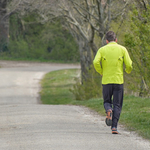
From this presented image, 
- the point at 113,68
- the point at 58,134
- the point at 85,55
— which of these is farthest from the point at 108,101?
the point at 85,55

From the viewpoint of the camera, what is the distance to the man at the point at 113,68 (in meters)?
7.43

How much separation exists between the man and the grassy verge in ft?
2.53

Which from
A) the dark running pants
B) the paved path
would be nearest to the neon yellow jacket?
the dark running pants

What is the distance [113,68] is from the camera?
7434 mm

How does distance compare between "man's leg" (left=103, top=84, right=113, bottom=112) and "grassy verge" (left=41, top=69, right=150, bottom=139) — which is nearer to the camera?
"man's leg" (left=103, top=84, right=113, bottom=112)

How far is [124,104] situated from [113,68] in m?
5.87

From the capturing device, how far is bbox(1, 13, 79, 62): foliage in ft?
167

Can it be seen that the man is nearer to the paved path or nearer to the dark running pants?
the dark running pants

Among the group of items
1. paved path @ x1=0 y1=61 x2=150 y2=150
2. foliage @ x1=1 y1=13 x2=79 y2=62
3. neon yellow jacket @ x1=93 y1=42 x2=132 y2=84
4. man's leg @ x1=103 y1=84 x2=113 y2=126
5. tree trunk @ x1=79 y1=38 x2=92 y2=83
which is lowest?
foliage @ x1=1 y1=13 x2=79 y2=62

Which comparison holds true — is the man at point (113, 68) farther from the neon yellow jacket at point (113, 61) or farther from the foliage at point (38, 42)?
the foliage at point (38, 42)

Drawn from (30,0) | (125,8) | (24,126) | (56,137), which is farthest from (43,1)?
(56,137)

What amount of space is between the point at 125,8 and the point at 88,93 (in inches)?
168

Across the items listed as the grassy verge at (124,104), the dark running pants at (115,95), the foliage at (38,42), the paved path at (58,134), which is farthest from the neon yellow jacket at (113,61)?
the foliage at (38,42)

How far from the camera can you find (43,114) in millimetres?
10328
